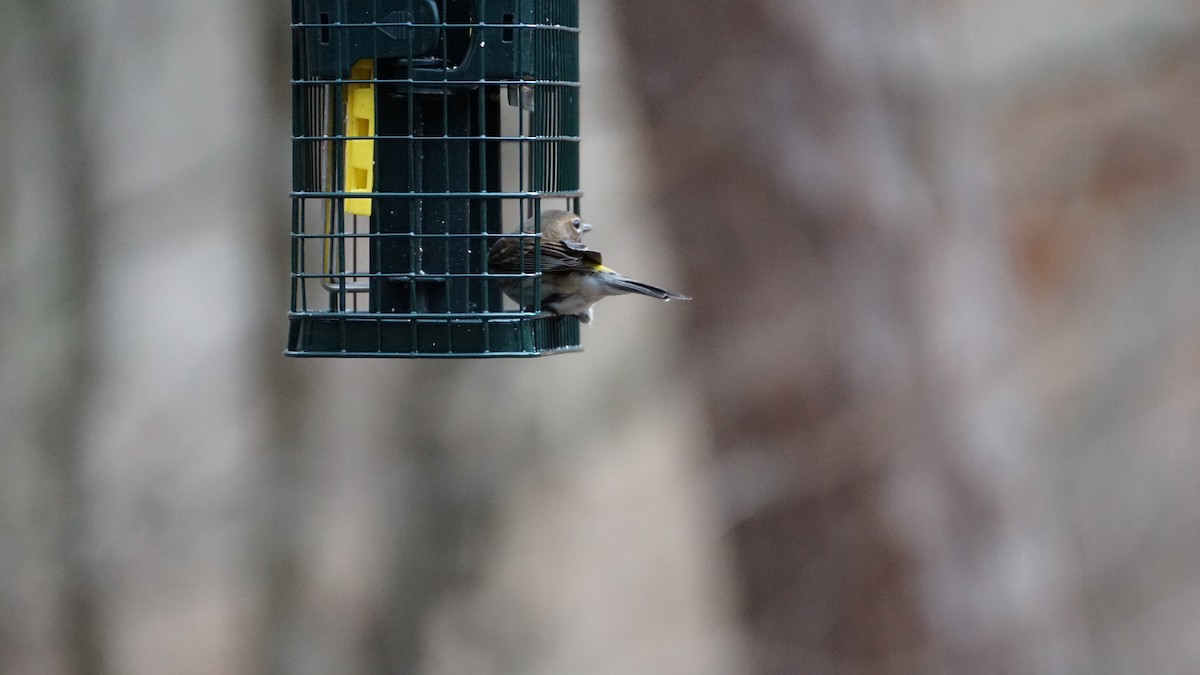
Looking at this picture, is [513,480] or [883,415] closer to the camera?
[883,415]

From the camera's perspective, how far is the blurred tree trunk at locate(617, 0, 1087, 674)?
5859 millimetres

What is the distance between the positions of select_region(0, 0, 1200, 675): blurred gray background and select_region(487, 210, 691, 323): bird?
1.17 metres

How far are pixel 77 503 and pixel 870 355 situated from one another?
217 inches

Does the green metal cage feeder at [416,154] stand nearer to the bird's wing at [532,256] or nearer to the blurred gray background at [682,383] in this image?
the bird's wing at [532,256]

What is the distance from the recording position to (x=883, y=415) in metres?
6.00

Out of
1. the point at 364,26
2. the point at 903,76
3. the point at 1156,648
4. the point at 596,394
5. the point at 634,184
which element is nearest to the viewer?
the point at 364,26

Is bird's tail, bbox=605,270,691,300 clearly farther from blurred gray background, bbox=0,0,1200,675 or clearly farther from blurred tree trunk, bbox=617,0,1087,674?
blurred gray background, bbox=0,0,1200,675

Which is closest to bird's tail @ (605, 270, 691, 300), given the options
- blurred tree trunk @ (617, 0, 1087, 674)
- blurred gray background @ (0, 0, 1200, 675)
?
blurred tree trunk @ (617, 0, 1087, 674)

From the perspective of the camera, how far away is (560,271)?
484cm

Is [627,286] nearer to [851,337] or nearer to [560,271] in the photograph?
[560,271]

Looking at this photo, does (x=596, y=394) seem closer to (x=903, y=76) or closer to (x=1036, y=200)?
(x=1036, y=200)

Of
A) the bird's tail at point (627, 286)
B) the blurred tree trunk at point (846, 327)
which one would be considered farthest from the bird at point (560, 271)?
the blurred tree trunk at point (846, 327)

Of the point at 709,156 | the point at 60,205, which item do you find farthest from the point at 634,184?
the point at 60,205

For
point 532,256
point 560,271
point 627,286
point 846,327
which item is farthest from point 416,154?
point 846,327
